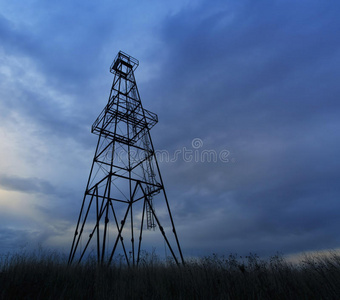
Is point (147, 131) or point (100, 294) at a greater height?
point (147, 131)

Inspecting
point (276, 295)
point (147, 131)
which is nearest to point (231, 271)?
point (276, 295)

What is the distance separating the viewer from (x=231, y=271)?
812 cm

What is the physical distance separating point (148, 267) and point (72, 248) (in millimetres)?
6279

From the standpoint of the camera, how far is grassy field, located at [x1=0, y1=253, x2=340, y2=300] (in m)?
5.98

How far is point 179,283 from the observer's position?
293 inches

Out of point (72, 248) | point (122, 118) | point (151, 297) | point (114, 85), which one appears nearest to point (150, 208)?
point (72, 248)

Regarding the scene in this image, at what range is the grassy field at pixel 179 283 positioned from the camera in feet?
19.6

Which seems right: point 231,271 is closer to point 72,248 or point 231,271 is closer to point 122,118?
point 72,248

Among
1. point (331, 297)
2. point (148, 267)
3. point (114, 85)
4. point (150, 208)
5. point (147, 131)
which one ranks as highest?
point (114, 85)

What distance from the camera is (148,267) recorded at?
9648mm

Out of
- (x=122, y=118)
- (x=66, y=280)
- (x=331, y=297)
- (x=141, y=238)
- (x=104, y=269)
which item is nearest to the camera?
(x=331, y=297)

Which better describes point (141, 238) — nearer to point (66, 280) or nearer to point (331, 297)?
point (66, 280)

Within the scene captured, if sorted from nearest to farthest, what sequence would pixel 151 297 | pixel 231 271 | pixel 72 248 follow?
pixel 151 297, pixel 231 271, pixel 72 248

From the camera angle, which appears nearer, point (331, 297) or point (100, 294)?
point (331, 297)
